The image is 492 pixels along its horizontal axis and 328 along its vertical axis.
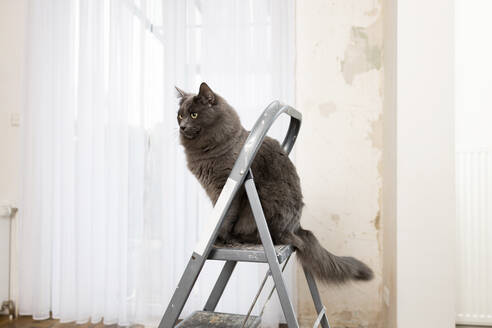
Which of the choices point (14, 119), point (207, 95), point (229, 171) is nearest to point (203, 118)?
point (207, 95)

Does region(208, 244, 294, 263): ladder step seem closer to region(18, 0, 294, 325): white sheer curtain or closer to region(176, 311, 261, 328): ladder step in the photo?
region(176, 311, 261, 328): ladder step

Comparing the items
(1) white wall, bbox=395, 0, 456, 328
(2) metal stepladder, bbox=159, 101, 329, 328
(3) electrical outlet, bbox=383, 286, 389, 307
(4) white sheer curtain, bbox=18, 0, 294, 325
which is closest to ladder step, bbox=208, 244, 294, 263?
(2) metal stepladder, bbox=159, 101, 329, 328

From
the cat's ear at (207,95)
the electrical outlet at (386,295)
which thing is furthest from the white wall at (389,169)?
the cat's ear at (207,95)

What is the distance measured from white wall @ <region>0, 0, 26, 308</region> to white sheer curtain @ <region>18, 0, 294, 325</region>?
20 cm

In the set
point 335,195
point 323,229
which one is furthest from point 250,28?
point 323,229

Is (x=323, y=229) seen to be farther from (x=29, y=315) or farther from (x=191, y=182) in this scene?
(x=29, y=315)

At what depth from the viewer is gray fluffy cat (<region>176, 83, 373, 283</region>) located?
1.15 meters

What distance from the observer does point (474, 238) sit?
1.79m

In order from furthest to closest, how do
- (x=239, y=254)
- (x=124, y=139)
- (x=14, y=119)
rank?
(x=14, y=119)
(x=124, y=139)
(x=239, y=254)

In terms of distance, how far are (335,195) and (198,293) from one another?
938 millimetres

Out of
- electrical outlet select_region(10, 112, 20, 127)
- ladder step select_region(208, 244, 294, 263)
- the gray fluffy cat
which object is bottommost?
ladder step select_region(208, 244, 294, 263)

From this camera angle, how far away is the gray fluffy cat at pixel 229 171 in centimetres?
115

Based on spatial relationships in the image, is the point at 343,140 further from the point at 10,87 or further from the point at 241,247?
the point at 10,87

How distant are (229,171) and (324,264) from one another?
48 centimetres
